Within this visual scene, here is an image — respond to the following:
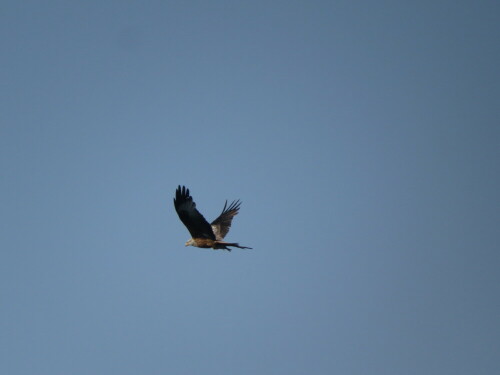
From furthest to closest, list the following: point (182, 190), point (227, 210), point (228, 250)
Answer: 1. point (227, 210)
2. point (228, 250)
3. point (182, 190)

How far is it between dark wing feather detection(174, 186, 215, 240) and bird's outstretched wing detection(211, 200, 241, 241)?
196 cm

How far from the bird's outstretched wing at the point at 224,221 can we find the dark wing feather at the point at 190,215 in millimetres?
1959

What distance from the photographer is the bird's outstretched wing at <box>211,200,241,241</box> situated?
2199cm

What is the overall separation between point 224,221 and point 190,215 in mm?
3821

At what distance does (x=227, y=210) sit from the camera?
75.5 ft

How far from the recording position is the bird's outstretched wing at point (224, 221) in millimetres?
21989

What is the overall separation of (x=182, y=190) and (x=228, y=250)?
2.84 metres

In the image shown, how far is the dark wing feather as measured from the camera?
60.6 ft

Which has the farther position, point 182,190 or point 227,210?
point 227,210

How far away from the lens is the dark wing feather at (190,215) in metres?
18.5

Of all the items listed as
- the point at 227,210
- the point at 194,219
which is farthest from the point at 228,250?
the point at 227,210

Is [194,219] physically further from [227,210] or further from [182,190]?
[227,210]

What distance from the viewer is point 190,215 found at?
62.0 ft

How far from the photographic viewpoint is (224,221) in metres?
22.6
